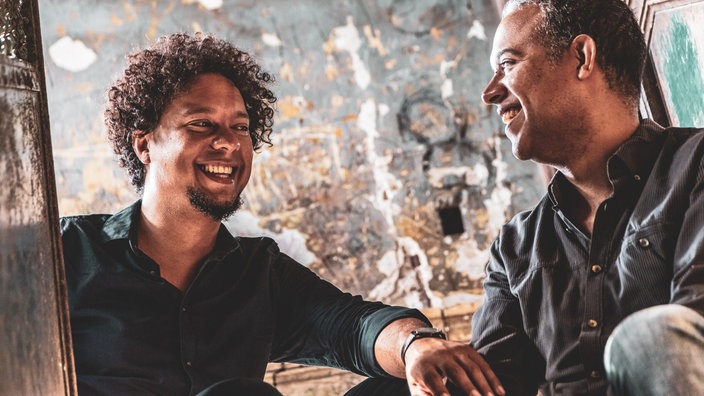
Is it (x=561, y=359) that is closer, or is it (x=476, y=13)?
(x=561, y=359)

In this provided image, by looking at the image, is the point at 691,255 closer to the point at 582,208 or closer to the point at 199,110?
the point at 582,208

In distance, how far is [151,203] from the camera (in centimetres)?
256

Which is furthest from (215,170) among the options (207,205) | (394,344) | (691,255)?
(691,255)

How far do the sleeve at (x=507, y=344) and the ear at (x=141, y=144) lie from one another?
4.53 feet

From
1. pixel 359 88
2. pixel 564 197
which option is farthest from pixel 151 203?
pixel 359 88

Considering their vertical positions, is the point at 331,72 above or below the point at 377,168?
above

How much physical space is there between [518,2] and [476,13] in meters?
3.67

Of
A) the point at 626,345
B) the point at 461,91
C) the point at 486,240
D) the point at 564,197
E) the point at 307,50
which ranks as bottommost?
the point at 486,240

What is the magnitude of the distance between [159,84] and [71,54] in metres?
3.06

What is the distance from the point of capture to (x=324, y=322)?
2.29m

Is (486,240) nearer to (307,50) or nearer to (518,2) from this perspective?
(307,50)

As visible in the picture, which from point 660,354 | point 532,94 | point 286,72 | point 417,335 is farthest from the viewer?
point 286,72

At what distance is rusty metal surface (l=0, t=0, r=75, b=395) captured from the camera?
46.6 inches

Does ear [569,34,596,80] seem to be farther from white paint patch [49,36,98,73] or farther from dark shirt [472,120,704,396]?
white paint patch [49,36,98,73]
